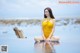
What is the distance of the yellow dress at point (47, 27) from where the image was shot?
8.41 ft

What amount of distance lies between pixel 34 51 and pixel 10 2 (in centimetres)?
48

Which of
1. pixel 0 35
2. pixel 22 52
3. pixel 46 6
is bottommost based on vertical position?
pixel 22 52

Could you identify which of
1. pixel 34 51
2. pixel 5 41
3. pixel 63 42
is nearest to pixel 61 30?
pixel 63 42

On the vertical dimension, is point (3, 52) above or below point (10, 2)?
below

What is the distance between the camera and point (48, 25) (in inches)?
101

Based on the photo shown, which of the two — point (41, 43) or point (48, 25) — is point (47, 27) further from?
point (41, 43)

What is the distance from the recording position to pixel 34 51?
259 cm

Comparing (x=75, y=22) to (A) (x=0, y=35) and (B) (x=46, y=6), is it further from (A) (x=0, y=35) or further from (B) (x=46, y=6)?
(A) (x=0, y=35)

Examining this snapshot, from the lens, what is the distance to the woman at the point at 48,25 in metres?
2.57

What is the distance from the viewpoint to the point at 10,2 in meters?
2.59

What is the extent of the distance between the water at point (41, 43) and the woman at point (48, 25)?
0.12ft

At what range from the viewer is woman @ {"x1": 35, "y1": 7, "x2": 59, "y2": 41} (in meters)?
2.57

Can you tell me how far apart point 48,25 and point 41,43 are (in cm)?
17

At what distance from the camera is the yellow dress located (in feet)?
8.41
